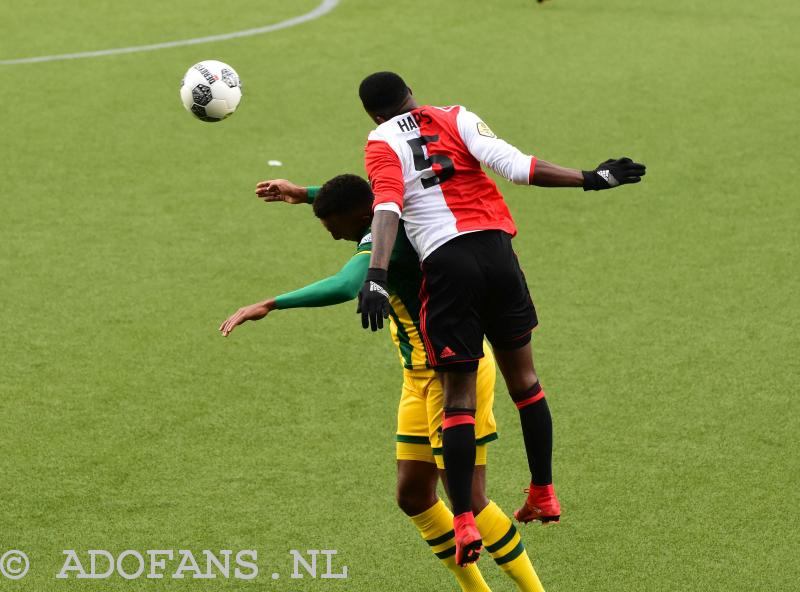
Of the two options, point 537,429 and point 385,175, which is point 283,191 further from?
point 537,429

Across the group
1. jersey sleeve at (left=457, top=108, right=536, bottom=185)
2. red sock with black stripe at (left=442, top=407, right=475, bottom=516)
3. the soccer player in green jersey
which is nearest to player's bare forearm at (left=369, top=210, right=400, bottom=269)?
the soccer player in green jersey

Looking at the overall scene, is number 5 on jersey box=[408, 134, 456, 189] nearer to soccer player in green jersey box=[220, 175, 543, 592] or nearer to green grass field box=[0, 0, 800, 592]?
soccer player in green jersey box=[220, 175, 543, 592]

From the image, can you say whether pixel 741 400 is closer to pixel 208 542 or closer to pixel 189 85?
pixel 208 542

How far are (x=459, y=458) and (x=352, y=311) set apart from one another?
4.01 m

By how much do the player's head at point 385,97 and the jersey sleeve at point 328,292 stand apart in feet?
3.05

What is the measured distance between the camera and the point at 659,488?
648cm

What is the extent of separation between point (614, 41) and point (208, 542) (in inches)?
441

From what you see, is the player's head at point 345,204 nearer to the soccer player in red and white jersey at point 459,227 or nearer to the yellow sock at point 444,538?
the soccer player in red and white jersey at point 459,227

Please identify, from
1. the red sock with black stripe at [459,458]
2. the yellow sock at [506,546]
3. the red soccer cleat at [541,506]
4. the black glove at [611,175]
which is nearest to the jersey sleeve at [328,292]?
the red sock with black stripe at [459,458]

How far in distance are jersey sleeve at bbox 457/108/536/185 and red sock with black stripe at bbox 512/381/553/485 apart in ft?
3.24

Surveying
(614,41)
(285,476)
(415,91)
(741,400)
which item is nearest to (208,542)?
(285,476)

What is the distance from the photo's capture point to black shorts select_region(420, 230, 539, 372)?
5.10 metres

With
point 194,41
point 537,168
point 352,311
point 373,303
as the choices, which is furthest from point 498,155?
point 194,41

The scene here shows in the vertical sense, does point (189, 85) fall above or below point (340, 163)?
above
